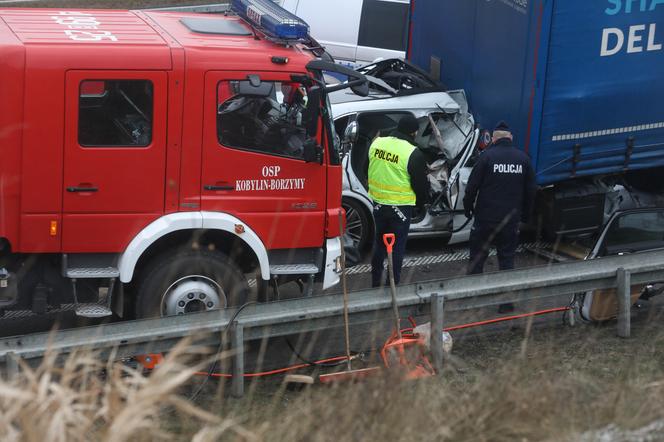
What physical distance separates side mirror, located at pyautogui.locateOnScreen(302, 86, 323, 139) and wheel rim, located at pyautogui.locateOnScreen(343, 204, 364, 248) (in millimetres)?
2372

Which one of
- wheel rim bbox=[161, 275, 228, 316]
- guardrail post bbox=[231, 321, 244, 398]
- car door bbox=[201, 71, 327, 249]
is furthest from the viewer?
wheel rim bbox=[161, 275, 228, 316]

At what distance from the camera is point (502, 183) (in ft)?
28.0

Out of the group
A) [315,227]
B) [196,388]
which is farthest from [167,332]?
[315,227]

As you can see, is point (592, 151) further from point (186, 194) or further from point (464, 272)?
point (186, 194)

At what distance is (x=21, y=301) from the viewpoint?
7.31 meters

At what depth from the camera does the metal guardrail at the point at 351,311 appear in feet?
20.7

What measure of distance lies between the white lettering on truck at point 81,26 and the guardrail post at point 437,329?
294cm

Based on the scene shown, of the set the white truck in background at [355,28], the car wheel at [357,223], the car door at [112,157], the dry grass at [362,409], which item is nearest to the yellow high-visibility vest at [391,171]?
the car wheel at [357,223]

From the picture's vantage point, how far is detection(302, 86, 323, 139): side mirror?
7340mm

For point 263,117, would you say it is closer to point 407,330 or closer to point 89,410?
point 407,330

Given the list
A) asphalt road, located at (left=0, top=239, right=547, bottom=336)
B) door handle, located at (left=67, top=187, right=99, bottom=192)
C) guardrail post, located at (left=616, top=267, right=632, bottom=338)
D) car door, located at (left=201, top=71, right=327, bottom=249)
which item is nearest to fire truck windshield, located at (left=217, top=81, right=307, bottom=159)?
car door, located at (left=201, top=71, right=327, bottom=249)

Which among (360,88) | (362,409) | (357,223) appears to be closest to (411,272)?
(357,223)

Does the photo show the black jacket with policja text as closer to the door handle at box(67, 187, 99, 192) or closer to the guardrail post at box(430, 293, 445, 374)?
the guardrail post at box(430, 293, 445, 374)

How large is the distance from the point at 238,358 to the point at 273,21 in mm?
2610
